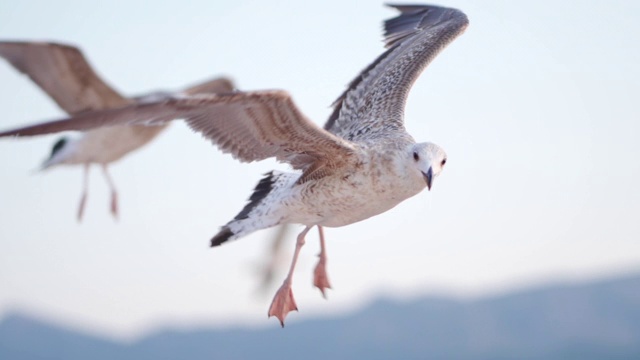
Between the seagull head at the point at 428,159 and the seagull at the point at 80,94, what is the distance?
7.15 meters

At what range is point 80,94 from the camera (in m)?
17.0

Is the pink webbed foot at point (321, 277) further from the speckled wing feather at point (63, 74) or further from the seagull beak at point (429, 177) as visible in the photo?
the speckled wing feather at point (63, 74)

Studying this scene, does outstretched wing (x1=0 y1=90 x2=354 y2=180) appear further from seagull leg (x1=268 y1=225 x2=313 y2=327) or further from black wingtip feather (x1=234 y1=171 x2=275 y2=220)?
seagull leg (x1=268 y1=225 x2=313 y2=327)

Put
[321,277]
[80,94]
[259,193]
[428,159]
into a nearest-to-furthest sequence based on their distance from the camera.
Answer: [428,159] → [259,193] → [321,277] → [80,94]

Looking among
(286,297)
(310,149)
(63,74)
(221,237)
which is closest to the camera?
(310,149)

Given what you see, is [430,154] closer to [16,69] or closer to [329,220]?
[329,220]

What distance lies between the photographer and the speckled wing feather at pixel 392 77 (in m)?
10.8

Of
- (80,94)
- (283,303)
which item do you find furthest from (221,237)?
(80,94)

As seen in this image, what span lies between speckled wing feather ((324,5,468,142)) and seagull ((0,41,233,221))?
445 centimetres

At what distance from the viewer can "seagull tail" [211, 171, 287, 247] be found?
32.0 feet

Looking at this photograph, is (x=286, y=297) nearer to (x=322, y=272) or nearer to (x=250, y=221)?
(x=322, y=272)

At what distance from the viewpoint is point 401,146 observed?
9.57 m

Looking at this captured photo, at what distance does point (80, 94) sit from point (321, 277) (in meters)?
7.10

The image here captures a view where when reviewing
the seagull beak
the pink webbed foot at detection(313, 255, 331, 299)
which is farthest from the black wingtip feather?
the seagull beak
